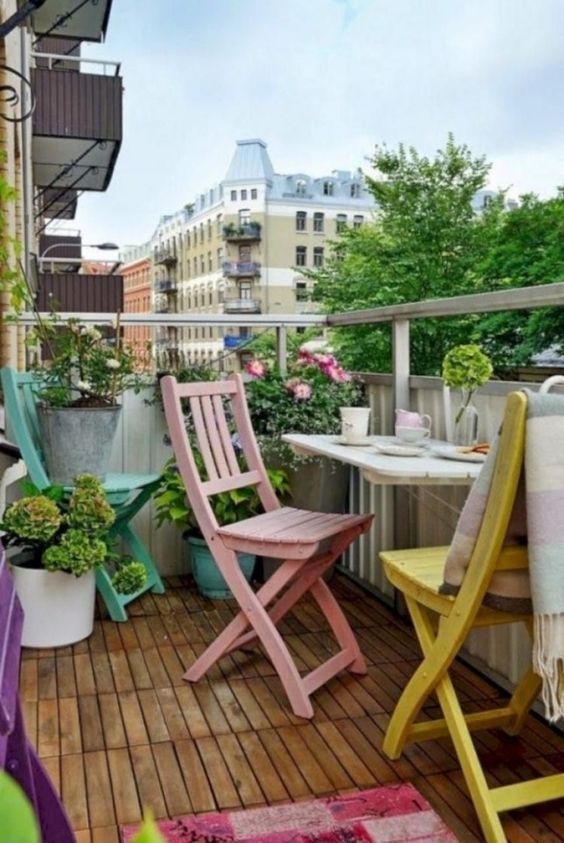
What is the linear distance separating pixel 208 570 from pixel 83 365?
0.97 m

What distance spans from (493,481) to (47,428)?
1932mm

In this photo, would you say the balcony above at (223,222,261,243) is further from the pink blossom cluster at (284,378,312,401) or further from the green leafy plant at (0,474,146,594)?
the green leafy plant at (0,474,146,594)

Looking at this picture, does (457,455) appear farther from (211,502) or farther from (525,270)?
(525,270)

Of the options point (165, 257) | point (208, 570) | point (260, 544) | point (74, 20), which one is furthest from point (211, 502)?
point (165, 257)

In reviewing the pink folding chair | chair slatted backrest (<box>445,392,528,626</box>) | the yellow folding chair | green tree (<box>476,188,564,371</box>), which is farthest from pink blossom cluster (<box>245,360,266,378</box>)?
green tree (<box>476,188,564,371</box>)

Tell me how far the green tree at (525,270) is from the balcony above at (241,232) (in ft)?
54.3

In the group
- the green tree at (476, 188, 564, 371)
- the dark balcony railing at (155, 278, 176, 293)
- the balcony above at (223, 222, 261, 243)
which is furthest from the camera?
the dark balcony railing at (155, 278, 176, 293)

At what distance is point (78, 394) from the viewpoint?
3160mm

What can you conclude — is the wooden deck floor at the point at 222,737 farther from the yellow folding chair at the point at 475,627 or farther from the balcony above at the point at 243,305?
the balcony above at the point at 243,305

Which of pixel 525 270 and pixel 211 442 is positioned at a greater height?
pixel 525 270

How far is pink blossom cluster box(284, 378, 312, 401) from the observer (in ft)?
10.9

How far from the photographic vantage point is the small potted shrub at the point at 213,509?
3264mm

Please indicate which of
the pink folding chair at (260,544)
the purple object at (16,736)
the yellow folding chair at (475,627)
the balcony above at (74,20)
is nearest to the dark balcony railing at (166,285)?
the balcony above at (74,20)

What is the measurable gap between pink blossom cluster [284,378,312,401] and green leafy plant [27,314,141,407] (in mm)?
673
